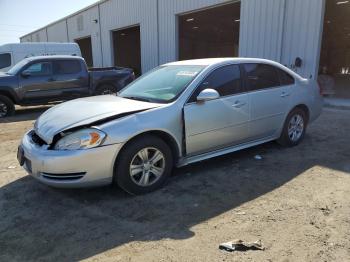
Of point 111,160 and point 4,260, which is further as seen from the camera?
point 111,160

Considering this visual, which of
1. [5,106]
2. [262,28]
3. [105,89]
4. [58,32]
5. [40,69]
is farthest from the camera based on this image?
[58,32]

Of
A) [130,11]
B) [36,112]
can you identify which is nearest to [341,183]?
[36,112]

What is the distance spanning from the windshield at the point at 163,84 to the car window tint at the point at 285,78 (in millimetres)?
1658

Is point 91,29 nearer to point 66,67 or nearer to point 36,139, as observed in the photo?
point 66,67

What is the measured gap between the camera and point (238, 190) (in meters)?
4.10

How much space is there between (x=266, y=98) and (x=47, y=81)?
7.66 m

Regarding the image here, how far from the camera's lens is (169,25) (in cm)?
1565

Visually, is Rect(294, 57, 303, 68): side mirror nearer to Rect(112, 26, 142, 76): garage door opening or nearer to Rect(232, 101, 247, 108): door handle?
Rect(232, 101, 247, 108): door handle

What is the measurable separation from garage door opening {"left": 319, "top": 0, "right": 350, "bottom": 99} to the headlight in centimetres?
1152

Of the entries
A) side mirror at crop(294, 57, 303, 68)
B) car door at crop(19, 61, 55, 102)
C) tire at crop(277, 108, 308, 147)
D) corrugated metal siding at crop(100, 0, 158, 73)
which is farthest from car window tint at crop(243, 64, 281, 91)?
corrugated metal siding at crop(100, 0, 158, 73)

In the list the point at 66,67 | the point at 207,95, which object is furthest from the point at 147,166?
the point at 66,67

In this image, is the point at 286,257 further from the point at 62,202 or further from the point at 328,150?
the point at 328,150

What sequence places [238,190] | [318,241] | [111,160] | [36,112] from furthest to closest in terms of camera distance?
[36,112] → [238,190] → [111,160] → [318,241]

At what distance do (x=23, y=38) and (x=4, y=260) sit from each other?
4644cm
